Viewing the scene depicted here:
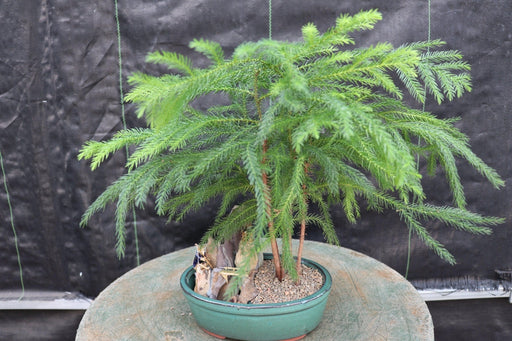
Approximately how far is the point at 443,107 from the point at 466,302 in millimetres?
969

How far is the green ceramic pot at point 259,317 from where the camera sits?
92cm

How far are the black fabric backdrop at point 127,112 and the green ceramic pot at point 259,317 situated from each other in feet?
2.96

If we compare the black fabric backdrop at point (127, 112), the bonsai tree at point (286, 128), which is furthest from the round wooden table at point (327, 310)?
the black fabric backdrop at point (127, 112)

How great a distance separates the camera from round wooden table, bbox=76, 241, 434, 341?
3.33ft

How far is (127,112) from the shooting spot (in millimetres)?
1776

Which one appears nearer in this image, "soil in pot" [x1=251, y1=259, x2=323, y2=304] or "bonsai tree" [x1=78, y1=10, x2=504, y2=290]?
"bonsai tree" [x1=78, y1=10, x2=504, y2=290]

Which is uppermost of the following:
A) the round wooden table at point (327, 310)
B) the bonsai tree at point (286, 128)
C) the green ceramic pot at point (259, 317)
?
the bonsai tree at point (286, 128)

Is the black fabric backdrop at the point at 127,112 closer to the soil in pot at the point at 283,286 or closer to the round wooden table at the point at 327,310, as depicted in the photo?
the round wooden table at the point at 327,310

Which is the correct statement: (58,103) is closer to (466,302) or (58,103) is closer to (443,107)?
(443,107)

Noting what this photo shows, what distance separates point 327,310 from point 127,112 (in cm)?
119

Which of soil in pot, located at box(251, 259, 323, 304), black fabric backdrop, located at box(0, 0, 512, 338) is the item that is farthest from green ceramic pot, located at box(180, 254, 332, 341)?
black fabric backdrop, located at box(0, 0, 512, 338)

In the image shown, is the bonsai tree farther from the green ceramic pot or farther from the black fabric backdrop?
the black fabric backdrop

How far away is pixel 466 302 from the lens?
1.99m

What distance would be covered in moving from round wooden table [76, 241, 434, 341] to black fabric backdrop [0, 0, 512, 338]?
0.55 meters
